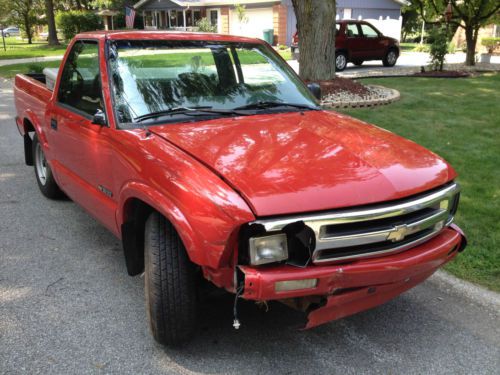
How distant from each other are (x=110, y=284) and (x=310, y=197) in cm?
191

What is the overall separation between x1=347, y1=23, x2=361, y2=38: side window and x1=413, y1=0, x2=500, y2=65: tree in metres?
2.35

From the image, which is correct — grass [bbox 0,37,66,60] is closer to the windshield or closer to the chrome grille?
the windshield

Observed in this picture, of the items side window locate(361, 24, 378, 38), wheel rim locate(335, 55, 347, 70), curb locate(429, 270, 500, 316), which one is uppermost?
side window locate(361, 24, 378, 38)

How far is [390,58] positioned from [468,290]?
1771cm

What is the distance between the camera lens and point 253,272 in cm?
230

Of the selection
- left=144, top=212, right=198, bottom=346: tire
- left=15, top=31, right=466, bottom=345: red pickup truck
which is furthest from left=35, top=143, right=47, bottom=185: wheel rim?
left=144, top=212, right=198, bottom=346: tire

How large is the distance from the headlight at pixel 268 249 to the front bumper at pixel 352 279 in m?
0.04

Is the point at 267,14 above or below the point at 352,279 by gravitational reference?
above

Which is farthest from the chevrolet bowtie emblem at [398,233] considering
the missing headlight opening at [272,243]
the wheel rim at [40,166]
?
the wheel rim at [40,166]

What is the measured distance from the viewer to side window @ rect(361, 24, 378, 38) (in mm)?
18825

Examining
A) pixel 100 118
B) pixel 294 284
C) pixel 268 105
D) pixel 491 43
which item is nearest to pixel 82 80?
pixel 100 118

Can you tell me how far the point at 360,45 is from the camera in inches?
A: 733

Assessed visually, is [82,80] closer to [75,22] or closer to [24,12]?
[75,22]

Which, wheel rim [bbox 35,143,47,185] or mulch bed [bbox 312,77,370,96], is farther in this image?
mulch bed [bbox 312,77,370,96]
